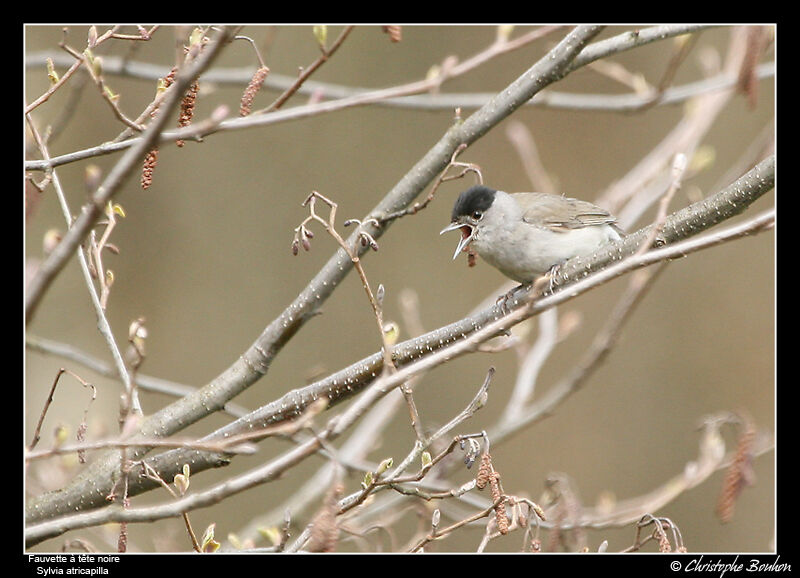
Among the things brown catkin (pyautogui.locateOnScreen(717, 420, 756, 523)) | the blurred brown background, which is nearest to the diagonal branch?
brown catkin (pyautogui.locateOnScreen(717, 420, 756, 523))

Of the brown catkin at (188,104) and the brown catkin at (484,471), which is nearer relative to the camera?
the brown catkin at (484,471)

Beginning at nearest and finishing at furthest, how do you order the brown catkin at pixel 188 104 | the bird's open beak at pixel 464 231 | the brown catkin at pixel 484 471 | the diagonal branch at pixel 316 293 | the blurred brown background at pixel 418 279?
the brown catkin at pixel 484 471 < the brown catkin at pixel 188 104 < the diagonal branch at pixel 316 293 < the bird's open beak at pixel 464 231 < the blurred brown background at pixel 418 279

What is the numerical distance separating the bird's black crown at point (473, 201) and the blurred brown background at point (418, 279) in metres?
2.27

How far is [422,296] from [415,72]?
1878 mm

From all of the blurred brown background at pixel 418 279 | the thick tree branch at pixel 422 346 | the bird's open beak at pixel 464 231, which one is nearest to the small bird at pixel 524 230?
the bird's open beak at pixel 464 231

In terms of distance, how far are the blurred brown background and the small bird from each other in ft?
6.71

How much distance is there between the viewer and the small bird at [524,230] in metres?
4.59

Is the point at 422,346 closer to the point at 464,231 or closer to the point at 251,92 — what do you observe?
the point at 251,92

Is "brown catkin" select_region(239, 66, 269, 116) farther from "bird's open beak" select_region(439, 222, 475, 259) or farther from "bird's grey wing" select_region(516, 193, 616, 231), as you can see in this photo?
"bird's grey wing" select_region(516, 193, 616, 231)

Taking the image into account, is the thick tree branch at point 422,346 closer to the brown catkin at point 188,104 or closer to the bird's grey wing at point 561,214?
the brown catkin at point 188,104

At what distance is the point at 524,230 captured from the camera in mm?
4703

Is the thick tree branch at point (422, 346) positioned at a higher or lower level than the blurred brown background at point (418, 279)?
lower

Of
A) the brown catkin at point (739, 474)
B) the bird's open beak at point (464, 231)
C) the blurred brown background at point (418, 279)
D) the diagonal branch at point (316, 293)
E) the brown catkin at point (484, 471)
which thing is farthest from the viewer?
the blurred brown background at point (418, 279)

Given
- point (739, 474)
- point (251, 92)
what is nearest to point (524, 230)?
point (739, 474)
